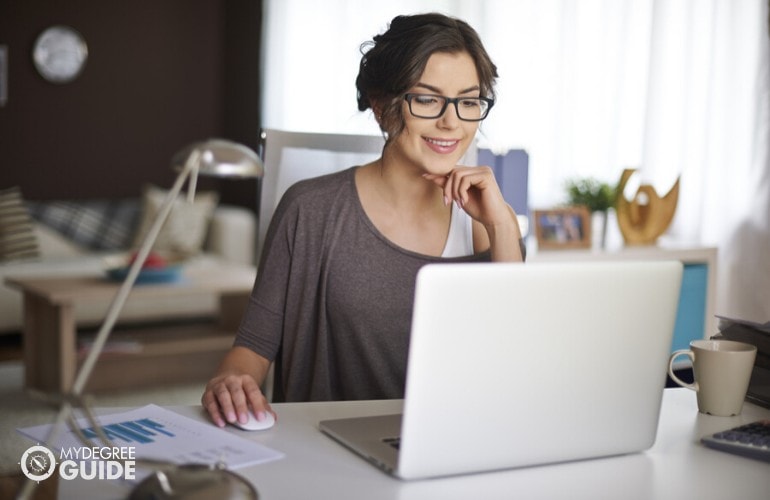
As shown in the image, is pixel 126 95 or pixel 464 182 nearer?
pixel 464 182

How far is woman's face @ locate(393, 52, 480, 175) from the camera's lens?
1716 millimetres

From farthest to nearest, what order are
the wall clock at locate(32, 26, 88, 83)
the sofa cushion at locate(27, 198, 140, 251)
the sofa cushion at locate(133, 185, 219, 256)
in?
the wall clock at locate(32, 26, 88, 83)
the sofa cushion at locate(27, 198, 140, 251)
the sofa cushion at locate(133, 185, 219, 256)

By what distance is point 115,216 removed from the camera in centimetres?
584

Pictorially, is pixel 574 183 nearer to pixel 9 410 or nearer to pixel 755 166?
pixel 755 166

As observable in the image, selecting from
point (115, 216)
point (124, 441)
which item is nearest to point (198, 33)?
point (115, 216)

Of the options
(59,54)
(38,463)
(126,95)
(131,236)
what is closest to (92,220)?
(131,236)

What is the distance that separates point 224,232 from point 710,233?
2.90 m

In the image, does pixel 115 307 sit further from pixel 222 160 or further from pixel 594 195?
pixel 594 195

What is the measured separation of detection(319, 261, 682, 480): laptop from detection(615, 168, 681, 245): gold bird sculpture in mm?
2641

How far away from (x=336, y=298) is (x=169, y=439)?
23.8 inches

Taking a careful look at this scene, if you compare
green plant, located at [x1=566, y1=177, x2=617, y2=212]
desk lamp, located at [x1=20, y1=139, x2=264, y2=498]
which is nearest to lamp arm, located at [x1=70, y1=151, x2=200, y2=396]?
desk lamp, located at [x1=20, y1=139, x2=264, y2=498]

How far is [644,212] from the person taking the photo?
3.79m

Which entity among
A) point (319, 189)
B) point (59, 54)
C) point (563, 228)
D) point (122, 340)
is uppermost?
point (59, 54)

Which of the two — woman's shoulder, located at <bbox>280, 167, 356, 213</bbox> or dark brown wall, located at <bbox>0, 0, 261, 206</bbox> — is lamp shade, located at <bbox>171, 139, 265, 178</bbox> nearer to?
woman's shoulder, located at <bbox>280, 167, 356, 213</bbox>
